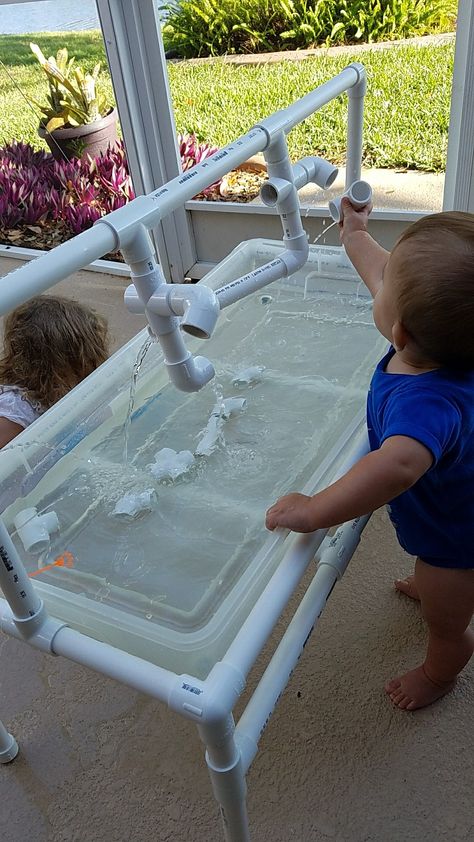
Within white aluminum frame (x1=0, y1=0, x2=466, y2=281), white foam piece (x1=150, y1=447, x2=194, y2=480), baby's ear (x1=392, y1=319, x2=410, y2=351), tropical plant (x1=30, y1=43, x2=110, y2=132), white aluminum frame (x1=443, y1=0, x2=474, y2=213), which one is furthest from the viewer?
tropical plant (x1=30, y1=43, x2=110, y2=132)

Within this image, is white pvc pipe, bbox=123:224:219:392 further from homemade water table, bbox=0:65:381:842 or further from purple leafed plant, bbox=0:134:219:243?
purple leafed plant, bbox=0:134:219:243

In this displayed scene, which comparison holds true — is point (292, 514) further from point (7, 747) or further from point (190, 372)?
point (7, 747)

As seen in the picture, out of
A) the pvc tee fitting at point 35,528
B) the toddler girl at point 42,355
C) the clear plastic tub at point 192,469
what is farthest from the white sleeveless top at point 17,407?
the pvc tee fitting at point 35,528

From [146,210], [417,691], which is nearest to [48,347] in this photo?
[146,210]

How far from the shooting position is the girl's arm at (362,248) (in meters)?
1.13

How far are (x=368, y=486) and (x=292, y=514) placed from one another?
13 centimetres

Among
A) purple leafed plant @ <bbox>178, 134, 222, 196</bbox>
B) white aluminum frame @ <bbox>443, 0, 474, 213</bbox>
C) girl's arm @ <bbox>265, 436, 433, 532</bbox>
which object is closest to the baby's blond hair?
girl's arm @ <bbox>265, 436, 433, 532</bbox>

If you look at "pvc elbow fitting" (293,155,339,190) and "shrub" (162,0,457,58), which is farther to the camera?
"shrub" (162,0,457,58)

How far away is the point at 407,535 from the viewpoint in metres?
1.04

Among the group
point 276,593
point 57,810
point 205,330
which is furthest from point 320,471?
point 57,810

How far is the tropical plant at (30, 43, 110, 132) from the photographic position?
8.61 feet

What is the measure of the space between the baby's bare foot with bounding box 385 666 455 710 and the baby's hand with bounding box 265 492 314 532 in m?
0.51

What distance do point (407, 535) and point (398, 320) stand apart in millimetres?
370

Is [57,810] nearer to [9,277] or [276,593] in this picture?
[276,593]
